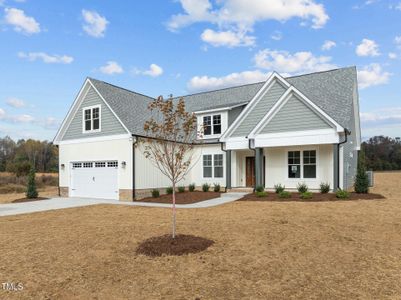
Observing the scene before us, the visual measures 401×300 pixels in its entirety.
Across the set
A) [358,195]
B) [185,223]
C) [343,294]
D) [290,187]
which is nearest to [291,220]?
[185,223]

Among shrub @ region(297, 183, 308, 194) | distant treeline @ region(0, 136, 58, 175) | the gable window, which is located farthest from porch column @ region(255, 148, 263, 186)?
distant treeline @ region(0, 136, 58, 175)

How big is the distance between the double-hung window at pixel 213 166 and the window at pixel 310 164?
5566 mm

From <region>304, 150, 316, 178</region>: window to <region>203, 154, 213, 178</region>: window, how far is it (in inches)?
253

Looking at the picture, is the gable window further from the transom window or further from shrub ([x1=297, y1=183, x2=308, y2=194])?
shrub ([x1=297, y1=183, x2=308, y2=194])

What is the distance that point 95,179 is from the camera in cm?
1997

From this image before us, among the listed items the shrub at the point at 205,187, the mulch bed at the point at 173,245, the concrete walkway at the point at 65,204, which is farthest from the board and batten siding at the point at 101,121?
the mulch bed at the point at 173,245

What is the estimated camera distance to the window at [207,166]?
21.4 meters

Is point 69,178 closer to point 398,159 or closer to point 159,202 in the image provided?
point 159,202

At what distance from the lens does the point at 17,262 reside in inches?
257

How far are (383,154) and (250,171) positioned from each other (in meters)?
65.0

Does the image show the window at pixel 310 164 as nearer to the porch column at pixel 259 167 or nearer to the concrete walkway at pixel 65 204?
the porch column at pixel 259 167

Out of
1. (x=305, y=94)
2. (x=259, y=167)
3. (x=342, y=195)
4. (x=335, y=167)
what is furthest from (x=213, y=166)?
(x=342, y=195)

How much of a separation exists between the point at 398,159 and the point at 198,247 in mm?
75009

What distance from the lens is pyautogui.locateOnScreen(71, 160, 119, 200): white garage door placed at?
742 inches
